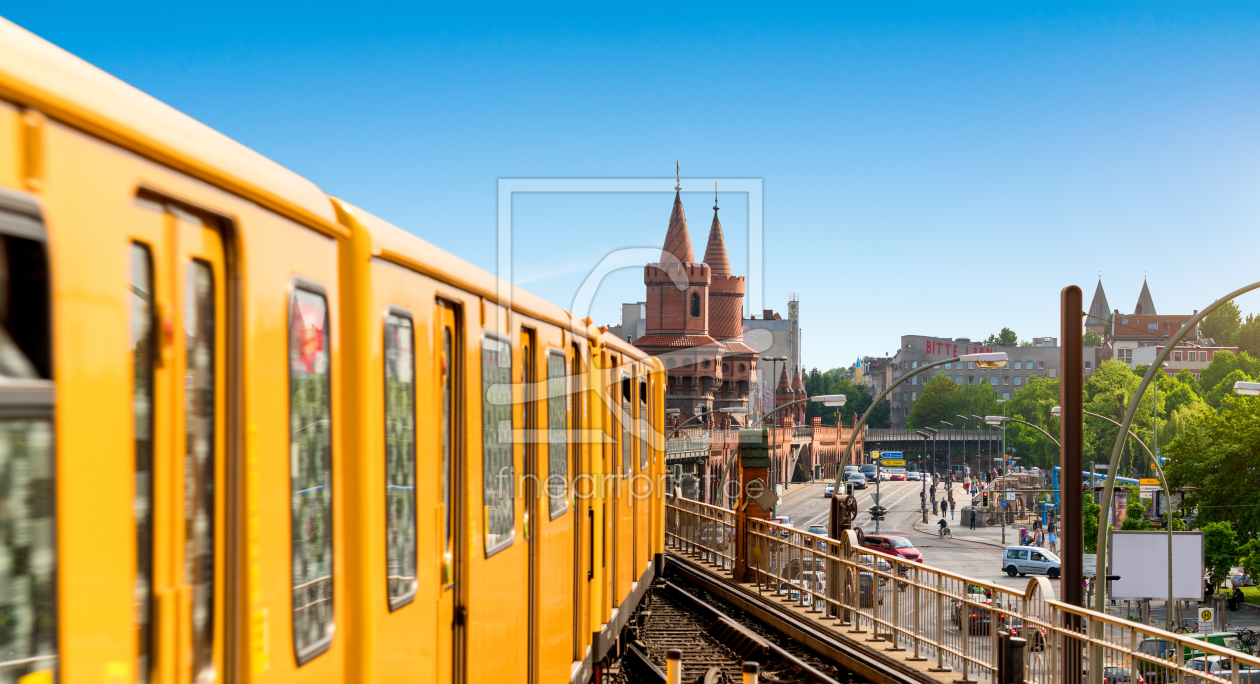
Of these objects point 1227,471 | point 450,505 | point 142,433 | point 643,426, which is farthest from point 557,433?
point 1227,471

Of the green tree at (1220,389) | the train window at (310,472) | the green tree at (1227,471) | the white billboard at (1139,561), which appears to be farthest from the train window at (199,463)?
the green tree at (1220,389)

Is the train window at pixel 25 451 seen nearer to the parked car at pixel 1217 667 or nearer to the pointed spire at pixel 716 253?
the parked car at pixel 1217 667

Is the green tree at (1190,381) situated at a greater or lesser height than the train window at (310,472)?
lesser

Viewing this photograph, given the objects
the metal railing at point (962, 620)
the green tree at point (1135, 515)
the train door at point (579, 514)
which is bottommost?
the green tree at point (1135, 515)

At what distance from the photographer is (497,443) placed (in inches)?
232

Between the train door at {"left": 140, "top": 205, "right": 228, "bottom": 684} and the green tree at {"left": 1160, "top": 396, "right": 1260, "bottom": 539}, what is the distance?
2177 inches

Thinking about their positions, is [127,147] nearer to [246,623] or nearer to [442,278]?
[246,623]

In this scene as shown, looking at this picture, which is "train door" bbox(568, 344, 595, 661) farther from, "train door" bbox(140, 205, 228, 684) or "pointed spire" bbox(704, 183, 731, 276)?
"pointed spire" bbox(704, 183, 731, 276)

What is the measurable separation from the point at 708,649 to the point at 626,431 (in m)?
3.92

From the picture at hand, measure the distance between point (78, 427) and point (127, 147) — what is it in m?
0.69

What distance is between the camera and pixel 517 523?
21.0 feet

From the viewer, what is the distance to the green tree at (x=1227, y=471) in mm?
50375

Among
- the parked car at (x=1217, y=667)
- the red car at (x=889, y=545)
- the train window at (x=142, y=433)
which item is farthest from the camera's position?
the red car at (x=889, y=545)

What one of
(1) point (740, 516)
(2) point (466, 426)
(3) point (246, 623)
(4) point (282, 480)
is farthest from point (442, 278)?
(1) point (740, 516)
